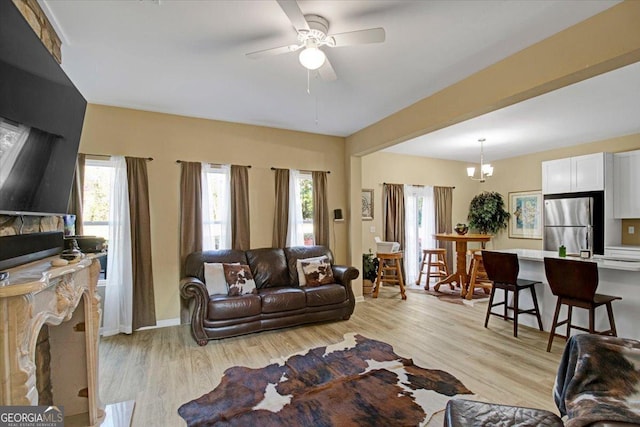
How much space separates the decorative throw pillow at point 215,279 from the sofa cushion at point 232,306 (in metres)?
0.11

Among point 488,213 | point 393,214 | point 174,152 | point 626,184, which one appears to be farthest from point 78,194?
point 626,184

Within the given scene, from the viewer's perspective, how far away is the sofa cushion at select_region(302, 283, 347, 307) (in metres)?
3.89

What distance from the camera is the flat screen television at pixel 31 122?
134 centimetres

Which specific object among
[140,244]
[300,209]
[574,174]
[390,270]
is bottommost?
[390,270]

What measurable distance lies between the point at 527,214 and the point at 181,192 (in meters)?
6.81

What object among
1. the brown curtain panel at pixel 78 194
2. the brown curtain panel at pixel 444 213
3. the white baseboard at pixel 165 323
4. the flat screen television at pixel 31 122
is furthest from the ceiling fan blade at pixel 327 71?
the brown curtain panel at pixel 444 213

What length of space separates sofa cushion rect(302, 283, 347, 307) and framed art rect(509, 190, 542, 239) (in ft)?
15.8

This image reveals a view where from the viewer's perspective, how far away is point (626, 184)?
4.97 meters

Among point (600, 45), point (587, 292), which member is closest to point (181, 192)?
point (600, 45)

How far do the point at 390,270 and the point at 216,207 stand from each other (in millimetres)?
3697

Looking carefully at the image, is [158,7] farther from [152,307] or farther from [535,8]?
[152,307]

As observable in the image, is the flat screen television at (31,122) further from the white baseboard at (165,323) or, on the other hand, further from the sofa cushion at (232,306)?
the white baseboard at (165,323)

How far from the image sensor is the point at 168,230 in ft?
13.2

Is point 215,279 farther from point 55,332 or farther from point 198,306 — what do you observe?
point 55,332
